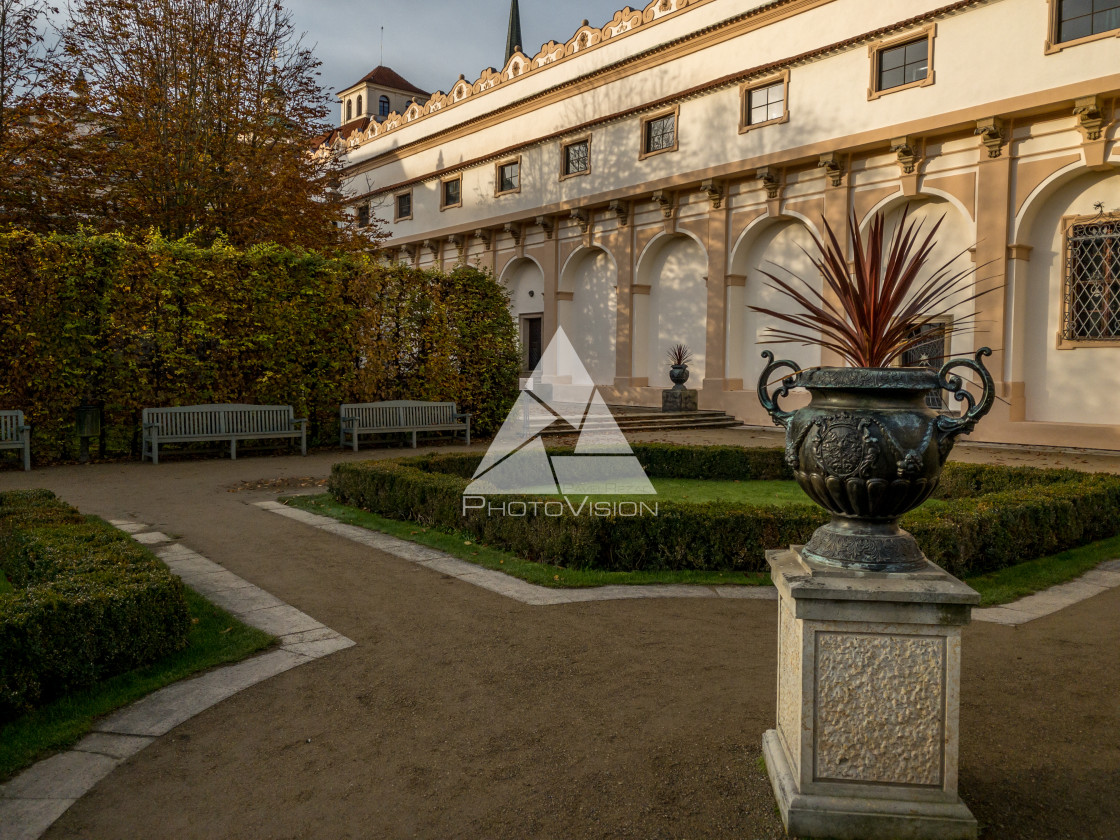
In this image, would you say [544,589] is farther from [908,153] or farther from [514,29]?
[514,29]

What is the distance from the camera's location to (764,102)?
20.1 metres

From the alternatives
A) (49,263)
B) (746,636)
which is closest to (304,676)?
(746,636)

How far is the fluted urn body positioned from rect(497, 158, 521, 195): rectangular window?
2509 cm

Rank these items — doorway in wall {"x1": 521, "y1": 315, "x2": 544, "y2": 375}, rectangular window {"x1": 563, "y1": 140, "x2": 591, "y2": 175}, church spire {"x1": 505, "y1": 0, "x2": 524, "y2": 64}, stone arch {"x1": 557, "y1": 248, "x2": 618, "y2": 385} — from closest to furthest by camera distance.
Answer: rectangular window {"x1": 563, "y1": 140, "x2": 591, "y2": 175} → stone arch {"x1": 557, "y1": 248, "x2": 618, "y2": 385} → doorway in wall {"x1": 521, "y1": 315, "x2": 544, "y2": 375} → church spire {"x1": 505, "y1": 0, "x2": 524, "y2": 64}

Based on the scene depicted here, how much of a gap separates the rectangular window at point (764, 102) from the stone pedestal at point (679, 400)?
6.69m

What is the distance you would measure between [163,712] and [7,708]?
70 cm

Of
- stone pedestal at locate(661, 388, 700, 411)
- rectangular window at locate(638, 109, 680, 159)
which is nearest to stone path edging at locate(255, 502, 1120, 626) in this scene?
stone pedestal at locate(661, 388, 700, 411)

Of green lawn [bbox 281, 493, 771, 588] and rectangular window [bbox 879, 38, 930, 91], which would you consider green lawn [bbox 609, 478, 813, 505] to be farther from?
rectangular window [bbox 879, 38, 930, 91]

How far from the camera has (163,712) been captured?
397 cm

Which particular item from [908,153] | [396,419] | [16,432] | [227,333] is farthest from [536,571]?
[908,153]

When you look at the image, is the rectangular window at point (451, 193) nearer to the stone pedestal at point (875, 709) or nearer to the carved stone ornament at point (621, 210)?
the carved stone ornament at point (621, 210)

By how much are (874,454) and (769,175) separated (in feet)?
59.3

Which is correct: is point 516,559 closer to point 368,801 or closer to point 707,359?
point 368,801

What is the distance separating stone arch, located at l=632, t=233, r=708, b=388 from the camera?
877 inches
